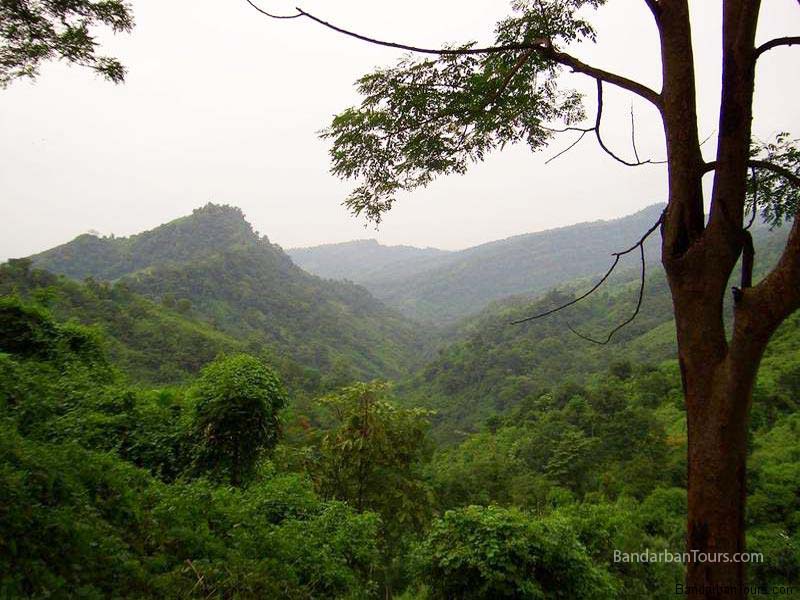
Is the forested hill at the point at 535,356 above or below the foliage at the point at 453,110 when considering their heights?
below

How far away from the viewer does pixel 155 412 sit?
7879 millimetres

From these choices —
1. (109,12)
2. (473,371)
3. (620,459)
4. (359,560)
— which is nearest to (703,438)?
(359,560)

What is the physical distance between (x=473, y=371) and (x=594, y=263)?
14465 cm

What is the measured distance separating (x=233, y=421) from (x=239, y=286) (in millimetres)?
74942

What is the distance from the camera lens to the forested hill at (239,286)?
68.5 meters

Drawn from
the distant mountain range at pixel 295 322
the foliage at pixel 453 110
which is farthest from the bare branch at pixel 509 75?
the distant mountain range at pixel 295 322

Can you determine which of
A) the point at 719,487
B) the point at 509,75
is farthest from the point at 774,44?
the point at 719,487

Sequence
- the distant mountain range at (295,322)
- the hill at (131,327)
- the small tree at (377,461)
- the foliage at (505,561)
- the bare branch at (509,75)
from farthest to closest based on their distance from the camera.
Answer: the distant mountain range at (295,322), the hill at (131,327), the small tree at (377,461), the foliage at (505,561), the bare branch at (509,75)

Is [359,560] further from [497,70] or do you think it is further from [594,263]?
[594,263]

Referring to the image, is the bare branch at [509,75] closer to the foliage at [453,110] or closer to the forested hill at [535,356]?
the foliage at [453,110]

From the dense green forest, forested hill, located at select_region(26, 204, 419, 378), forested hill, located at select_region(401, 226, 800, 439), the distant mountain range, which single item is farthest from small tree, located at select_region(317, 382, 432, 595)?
forested hill, located at select_region(26, 204, 419, 378)

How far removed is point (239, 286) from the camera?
77438 millimetres

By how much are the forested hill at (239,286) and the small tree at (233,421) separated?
49.1 meters

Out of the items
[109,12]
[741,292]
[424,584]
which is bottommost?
[424,584]
